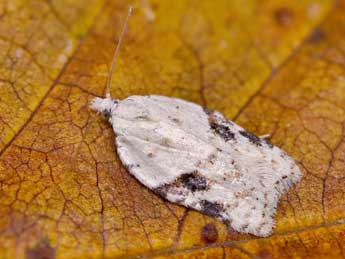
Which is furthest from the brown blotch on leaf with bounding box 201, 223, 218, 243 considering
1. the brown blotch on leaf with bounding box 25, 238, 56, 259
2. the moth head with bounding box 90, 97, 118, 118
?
the moth head with bounding box 90, 97, 118, 118

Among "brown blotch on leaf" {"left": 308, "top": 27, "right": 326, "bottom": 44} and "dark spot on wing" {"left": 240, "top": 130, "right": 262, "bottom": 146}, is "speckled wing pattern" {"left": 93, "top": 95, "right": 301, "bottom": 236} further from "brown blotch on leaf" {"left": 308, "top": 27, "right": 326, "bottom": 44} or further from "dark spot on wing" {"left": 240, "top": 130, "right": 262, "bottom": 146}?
"brown blotch on leaf" {"left": 308, "top": 27, "right": 326, "bottom": 44}

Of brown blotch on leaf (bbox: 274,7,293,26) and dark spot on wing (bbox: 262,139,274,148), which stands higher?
brown blotch on leaf (bbox: 274,7,293,26)

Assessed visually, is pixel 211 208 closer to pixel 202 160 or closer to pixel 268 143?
pixel 202 160

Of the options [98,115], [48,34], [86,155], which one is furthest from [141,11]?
[86,155]

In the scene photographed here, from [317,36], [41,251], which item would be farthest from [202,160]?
[317,36]

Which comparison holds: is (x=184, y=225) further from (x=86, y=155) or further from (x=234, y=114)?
(x=234, y=114)

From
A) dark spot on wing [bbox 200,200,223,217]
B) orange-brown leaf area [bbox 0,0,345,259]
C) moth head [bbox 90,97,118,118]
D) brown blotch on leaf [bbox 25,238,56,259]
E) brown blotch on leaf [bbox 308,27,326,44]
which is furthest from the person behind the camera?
brown blotch on leaf [bbox 308,27,326,44]

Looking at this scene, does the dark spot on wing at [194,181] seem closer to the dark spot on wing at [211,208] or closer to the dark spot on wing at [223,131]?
the dark spot on wing at [211,208]
